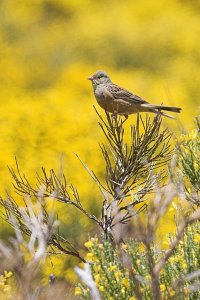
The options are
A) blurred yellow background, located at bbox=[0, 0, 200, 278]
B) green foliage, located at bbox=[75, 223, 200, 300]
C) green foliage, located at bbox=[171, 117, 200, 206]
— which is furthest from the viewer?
blurred yellow background, located at bbox=[0, 0, 200, 278]

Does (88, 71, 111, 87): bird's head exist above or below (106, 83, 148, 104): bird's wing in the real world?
above

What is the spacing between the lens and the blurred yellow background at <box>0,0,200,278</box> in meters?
7.20

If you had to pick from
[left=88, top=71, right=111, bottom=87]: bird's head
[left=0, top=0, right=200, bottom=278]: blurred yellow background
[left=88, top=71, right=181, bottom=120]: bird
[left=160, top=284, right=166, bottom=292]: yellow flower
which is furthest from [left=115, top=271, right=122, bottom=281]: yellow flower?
[left=0, top=0, right=200, bottom=278]: blurred yellow background

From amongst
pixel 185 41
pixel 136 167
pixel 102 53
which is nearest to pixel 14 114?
pixel 102 53

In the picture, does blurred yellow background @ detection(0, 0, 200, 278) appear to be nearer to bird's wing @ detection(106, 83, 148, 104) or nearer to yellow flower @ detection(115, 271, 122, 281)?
bird's wing @ detection(106, 83, 148, 104)

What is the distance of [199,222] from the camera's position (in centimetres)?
238

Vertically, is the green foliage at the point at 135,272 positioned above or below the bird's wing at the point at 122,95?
below

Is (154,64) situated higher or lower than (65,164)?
higher

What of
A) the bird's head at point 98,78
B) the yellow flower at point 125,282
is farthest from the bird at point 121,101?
the yellow flower at point 125,282

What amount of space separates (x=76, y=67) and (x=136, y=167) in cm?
617

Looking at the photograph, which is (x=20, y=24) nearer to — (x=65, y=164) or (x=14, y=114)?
(x=14, y=114)

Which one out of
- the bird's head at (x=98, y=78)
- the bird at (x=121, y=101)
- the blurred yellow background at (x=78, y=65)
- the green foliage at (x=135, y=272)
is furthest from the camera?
the blurred yellow background at (x=78, y=65)

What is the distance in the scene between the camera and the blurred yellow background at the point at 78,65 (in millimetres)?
7195

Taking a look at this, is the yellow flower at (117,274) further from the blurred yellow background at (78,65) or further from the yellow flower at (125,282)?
the blurred yellow background at (78,65)
